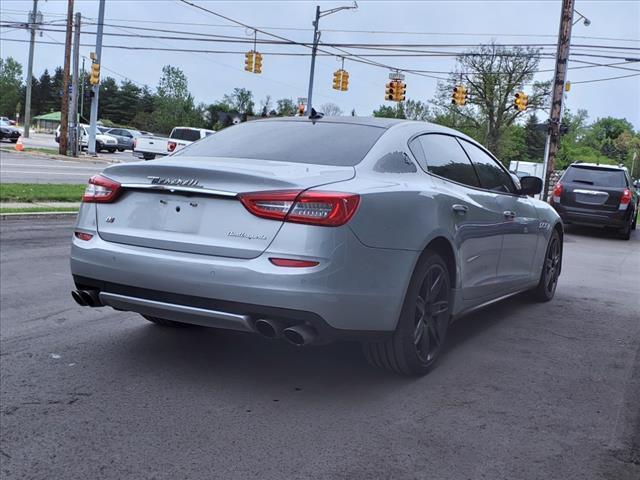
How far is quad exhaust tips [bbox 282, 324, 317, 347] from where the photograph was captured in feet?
11.5

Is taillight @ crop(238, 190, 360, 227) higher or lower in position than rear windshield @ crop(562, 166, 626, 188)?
lower

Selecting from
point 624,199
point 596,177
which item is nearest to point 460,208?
point 624,199

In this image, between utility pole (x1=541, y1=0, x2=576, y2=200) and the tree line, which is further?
the tree line

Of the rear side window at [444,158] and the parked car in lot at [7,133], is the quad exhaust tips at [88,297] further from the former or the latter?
the parked car in lot at [7,133]

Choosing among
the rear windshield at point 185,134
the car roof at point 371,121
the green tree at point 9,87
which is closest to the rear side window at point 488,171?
the car roof at point 371,121

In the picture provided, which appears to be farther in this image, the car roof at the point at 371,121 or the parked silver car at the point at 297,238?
the car roof at the point at 371,121

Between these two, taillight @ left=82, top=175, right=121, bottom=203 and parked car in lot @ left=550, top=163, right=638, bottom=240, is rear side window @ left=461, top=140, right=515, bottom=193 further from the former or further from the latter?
parked car in lot @ left=550, top=163, right=638, bottom=240

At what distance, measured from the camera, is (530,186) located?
599cm

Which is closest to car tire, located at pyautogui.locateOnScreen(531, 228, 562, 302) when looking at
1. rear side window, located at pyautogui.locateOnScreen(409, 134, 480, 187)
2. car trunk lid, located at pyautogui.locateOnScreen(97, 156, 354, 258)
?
rear side window, located at pyautogui.locateOnScreen(409, 134, 480, 187)

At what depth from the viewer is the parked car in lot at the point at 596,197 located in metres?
15.3

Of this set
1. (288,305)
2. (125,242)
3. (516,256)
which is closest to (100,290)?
(125,242)

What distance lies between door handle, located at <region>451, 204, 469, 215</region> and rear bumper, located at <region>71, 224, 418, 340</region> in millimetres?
678

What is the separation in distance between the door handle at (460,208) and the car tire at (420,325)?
347 millimetres

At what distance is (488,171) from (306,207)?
2466 millimetres
